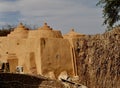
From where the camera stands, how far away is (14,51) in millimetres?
24219

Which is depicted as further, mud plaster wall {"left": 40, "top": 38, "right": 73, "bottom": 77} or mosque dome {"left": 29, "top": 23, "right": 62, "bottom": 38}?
mosque dome {"left": 29, "top": 23, "right": 62, "bottom": 38}

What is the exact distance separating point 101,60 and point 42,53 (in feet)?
41.7

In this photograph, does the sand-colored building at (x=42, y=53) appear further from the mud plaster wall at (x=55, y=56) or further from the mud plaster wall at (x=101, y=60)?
the mud plaster wall at (x=101, y=60)

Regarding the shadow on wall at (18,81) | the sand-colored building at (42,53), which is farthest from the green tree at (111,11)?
the shadow on wall at (18,81)

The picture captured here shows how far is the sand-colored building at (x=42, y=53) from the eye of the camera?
820 inches

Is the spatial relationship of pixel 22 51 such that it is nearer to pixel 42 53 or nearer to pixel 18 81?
pixel 42 53

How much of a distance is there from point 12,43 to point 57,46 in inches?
171

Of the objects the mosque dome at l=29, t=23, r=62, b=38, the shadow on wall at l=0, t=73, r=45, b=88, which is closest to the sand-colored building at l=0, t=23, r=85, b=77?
the mosque dome at l=29, t=23, r=62, b=38

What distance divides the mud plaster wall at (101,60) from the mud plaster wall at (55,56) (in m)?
12.1

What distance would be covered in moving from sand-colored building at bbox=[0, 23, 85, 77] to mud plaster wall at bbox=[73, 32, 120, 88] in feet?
37.3

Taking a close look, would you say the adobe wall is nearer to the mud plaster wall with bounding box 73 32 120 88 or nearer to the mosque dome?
the mosque dome

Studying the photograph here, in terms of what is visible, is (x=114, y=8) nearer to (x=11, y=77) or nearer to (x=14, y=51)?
(x=14, y=51)

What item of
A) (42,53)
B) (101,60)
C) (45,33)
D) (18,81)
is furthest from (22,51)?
(101,60)

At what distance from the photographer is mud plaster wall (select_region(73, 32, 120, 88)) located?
8508 mm
